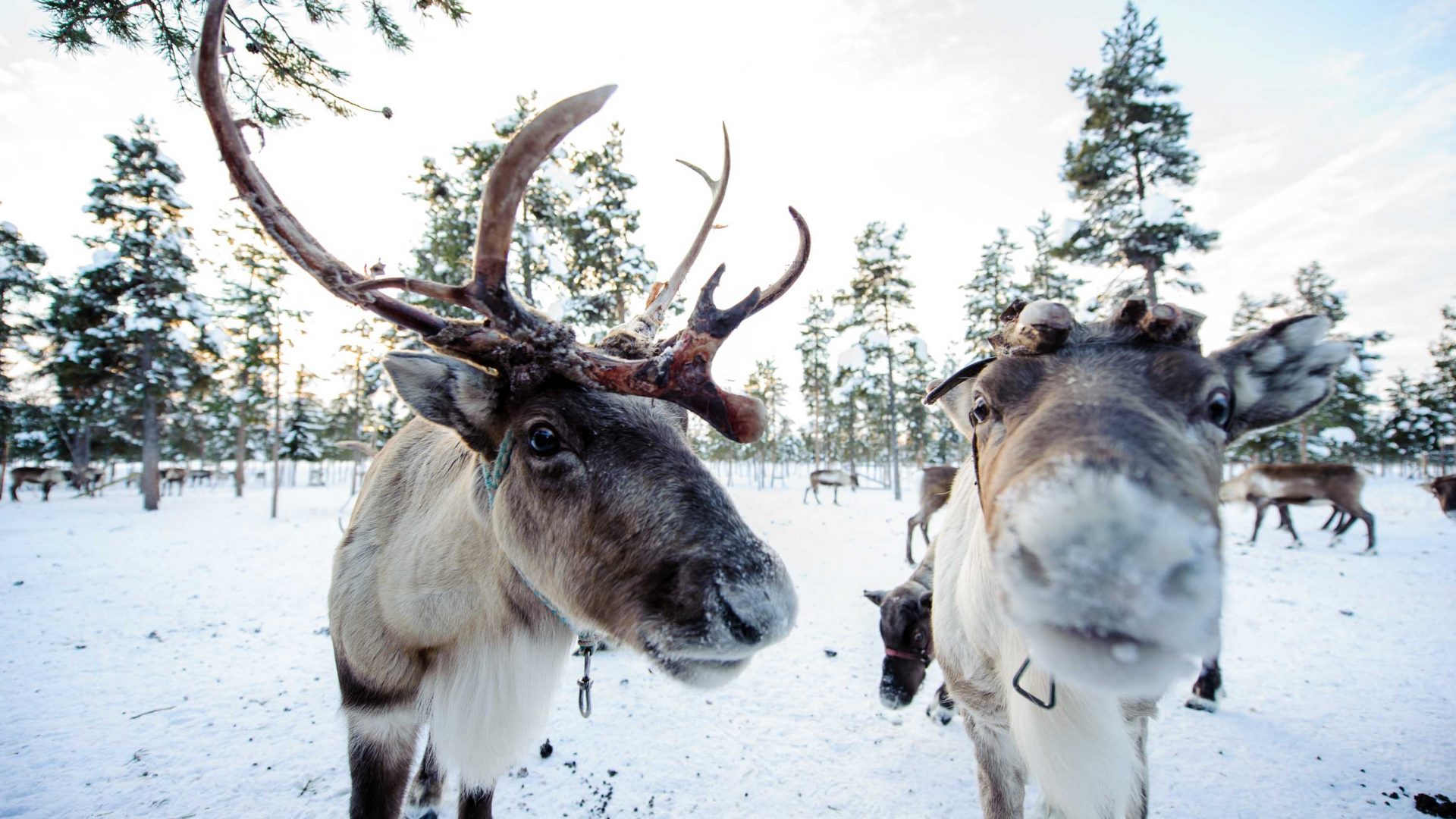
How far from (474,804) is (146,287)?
28.1m

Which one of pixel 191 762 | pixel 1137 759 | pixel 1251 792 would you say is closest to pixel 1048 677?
pixel 1137 759

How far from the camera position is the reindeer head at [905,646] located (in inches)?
158

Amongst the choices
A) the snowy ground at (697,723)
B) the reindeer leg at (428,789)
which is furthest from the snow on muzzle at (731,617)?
the reindeer leg at (428,789)

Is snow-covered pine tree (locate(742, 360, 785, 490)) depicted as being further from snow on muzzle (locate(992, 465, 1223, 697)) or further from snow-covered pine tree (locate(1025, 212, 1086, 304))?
snow on muzzle (locate(992, 465, 1223, 697))

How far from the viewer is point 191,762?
386 cm

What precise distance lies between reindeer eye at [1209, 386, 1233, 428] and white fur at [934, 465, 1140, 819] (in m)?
0.84

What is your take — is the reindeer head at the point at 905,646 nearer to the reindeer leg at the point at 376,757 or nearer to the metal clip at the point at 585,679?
the metal clip at the point at 585,679

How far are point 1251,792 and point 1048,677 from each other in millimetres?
3324

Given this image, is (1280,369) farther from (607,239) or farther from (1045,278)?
(1045,278)

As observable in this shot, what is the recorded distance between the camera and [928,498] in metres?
12.9

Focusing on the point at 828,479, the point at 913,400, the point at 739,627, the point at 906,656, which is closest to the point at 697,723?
the point at 906,656

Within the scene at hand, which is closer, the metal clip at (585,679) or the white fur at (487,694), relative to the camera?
the white fur at (487,694)

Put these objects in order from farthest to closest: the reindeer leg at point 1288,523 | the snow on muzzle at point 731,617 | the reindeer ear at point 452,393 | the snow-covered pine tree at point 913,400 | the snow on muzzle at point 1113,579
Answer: the snow-covered pine tree at point 913,400, the reindeer leg at point 1288,523, the reindeer ear at point 452,393, the snow on muzzle at point 731,617, the snow on muzzle at point 1113,579

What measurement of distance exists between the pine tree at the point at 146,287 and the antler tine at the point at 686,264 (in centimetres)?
2679
